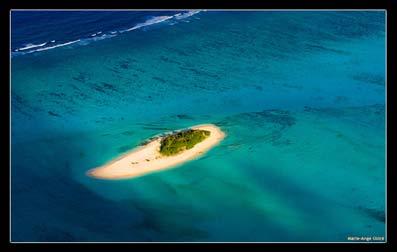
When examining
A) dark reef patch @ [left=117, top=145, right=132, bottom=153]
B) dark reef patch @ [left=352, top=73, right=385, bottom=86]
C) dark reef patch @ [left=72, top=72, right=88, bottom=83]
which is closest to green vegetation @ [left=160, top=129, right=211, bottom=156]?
dark reef patch @ [left=117, top=145, right=132, bottom=153]

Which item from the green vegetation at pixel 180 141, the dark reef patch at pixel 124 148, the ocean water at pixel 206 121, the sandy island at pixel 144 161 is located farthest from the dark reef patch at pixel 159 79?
the dark reef patch at pixel 124 148

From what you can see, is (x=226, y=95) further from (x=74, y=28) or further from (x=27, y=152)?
(x=74, y=28)

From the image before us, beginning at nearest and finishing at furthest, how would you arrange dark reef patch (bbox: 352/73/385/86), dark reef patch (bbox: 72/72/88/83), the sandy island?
the sandy island → dark reef patch (bbox: 352/73/385/86) → dark reef patch (bbox: 72/72/88/83)

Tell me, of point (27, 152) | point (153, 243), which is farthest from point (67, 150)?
point (153, 243)

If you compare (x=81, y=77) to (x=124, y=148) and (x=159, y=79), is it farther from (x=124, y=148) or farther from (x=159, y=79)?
(x=124, y=148)

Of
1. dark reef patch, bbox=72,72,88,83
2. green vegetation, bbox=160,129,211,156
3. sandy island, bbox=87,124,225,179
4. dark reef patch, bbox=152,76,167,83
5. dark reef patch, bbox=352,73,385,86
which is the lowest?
sandy island, bbox=87,124,225,179

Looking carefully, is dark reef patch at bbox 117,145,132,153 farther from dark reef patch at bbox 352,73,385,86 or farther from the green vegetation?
dark reef patch at bbox 352,73,385,86

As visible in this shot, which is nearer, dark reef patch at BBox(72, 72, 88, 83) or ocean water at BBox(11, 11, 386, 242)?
ocean water at BBox(11, 11, 386, 242)
